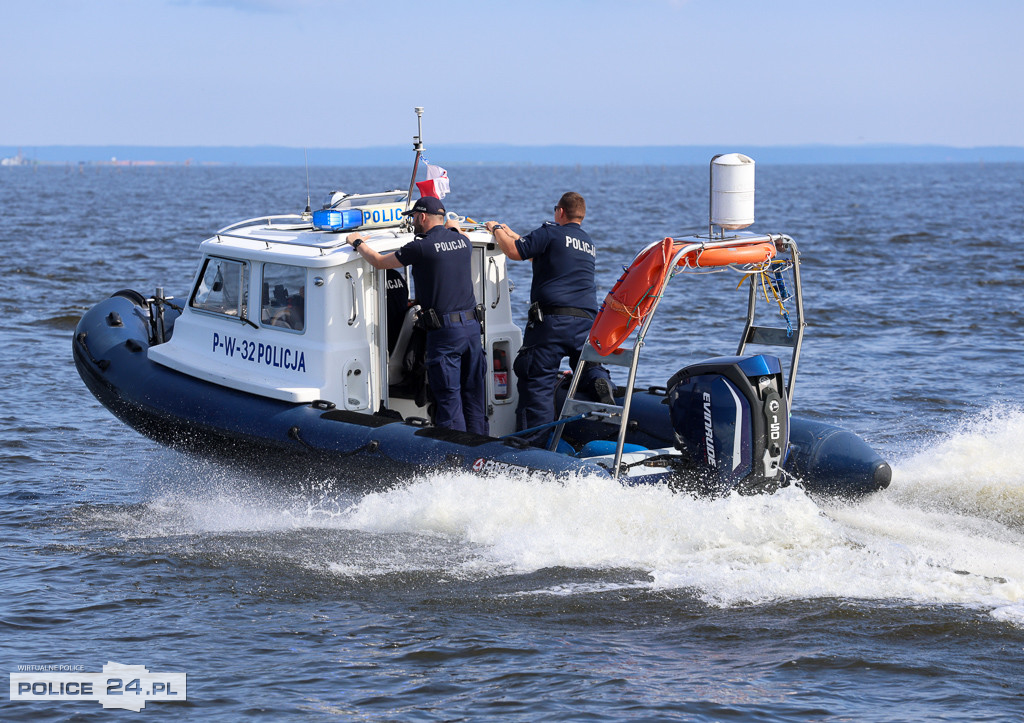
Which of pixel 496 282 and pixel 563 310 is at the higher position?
pixel 496 282

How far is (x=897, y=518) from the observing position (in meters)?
7.14

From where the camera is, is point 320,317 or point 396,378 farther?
point 396,378

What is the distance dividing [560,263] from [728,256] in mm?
1573

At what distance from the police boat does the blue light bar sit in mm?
11

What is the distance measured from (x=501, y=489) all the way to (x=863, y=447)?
229 centimetres

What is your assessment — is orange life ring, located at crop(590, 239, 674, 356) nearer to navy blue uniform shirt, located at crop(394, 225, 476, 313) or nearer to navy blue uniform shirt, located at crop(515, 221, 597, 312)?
navy blue uniform shirt, located at crop(515, 221, 597, 312)

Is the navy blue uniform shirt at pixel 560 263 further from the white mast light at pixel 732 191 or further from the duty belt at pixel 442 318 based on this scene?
the white mast light at pixel 732 191

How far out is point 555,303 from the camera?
783 centimetres

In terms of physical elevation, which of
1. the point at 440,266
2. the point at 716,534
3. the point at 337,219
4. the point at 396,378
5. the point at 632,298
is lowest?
the point at 716,534

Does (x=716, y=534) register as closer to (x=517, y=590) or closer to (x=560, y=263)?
(x=517, y=590)

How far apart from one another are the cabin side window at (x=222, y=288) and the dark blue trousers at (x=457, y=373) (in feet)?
5.00

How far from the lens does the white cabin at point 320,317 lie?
781 cm

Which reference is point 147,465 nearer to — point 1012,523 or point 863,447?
point 863,447

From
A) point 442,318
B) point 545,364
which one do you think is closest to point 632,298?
point 545,364
